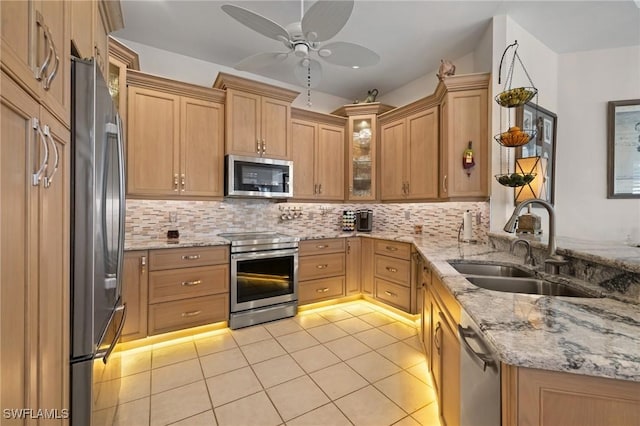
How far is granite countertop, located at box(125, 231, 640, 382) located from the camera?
2.10 feet

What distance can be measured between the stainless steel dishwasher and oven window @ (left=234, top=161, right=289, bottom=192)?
2.46m

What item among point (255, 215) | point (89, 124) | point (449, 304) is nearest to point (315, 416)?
point (449, 304)

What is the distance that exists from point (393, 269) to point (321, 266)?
2.79ft

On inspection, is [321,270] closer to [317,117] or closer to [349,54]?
[317,117]

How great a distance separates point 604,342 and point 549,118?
3136 millimetres

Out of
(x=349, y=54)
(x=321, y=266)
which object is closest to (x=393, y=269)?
(x=321, y=266)

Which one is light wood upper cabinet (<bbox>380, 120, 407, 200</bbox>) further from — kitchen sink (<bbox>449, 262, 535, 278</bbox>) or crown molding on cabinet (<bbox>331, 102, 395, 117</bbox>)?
kitchen sink (<bbox>449, 262, 535, 278</bbox>)

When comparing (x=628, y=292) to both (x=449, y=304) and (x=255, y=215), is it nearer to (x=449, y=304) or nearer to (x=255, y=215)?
(x=449, y=304)

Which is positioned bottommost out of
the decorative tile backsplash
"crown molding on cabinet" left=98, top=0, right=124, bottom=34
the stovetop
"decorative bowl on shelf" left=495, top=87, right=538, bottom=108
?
the stovetop

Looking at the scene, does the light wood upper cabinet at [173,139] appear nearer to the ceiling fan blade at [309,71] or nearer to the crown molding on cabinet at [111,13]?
the crown molding on cabinet at [111,13]

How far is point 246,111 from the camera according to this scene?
3057 millimetres

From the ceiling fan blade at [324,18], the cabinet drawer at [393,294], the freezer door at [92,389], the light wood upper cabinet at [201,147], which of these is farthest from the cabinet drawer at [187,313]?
the ceiling fan blade at [324,18]

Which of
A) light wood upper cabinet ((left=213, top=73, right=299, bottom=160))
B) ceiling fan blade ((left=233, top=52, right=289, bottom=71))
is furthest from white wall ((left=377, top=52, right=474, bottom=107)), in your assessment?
ceiling fan blade ((left=233, top=52, right=289, bottom=71))

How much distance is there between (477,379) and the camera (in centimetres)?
92
